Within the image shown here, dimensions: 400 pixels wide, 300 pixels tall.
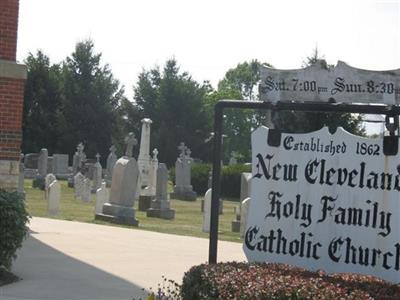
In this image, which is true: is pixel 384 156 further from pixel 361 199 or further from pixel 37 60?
pixel 37 60

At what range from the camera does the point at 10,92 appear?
41.9 ft

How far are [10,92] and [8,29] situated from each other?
1.02 meters

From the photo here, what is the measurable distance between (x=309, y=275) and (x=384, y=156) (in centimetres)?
116

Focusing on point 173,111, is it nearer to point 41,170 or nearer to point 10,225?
point 41,170

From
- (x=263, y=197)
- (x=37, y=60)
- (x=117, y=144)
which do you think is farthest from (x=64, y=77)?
(x=263, y=197)

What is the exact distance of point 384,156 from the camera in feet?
21.1

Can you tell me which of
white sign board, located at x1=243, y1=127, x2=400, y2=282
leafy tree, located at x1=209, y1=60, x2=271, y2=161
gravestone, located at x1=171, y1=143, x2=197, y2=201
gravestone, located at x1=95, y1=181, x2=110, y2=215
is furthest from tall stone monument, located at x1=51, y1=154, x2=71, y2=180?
white sign board, located at x1=243, y1=127, x2=400, y2=282

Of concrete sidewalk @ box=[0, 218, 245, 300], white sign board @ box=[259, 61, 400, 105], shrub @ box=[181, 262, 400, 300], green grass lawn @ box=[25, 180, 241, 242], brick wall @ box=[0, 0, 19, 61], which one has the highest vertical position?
brick wall @ box=[0, 0, 19, 61]

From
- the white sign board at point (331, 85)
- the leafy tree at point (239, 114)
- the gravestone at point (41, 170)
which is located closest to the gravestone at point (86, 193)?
the gravestone at point (41, 170)

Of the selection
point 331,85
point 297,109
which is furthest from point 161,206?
point 331,85

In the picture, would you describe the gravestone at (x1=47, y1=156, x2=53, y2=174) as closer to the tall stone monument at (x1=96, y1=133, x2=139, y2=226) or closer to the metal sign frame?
the tall stone monument at (x1=96, y1=133, x2=139, y2=226)

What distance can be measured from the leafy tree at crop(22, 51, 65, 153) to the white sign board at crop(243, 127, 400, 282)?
53393mm

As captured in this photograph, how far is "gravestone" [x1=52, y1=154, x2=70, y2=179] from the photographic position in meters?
47.2

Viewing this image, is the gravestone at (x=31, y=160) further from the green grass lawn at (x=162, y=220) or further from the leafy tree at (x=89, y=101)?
the green grass lawn at (x=162, y=220)
